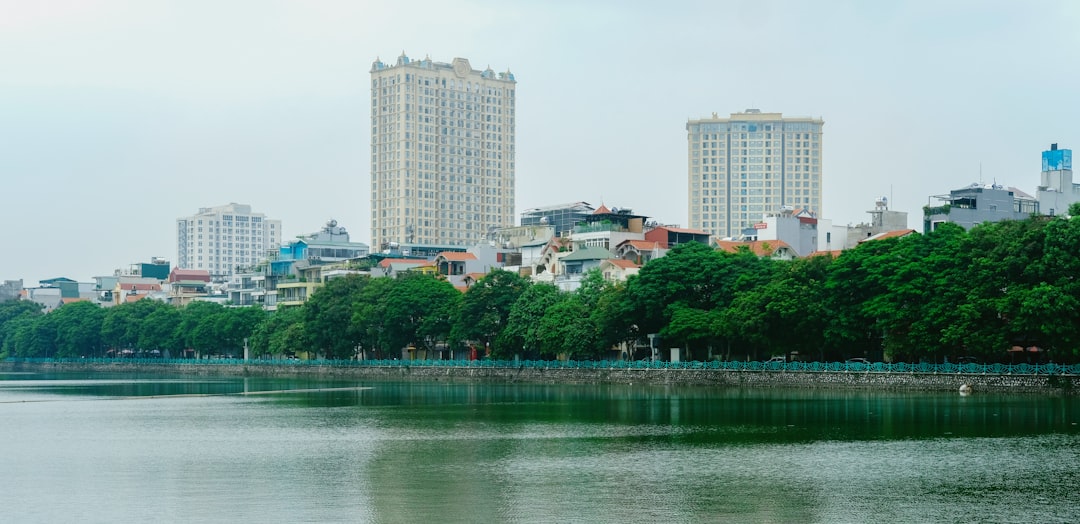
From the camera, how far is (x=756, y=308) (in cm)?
8062

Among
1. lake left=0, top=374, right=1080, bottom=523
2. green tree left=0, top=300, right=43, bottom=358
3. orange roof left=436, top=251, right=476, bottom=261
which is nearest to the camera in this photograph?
lake left=0, top=374, right=1080, bottom=523

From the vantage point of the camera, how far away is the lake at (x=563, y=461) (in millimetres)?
31875

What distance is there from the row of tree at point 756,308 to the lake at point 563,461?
15.1 feet

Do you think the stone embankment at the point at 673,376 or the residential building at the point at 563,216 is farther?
the residential building at the point at 563,216

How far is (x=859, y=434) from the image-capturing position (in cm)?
4828

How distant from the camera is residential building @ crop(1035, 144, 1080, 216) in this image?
10969cm

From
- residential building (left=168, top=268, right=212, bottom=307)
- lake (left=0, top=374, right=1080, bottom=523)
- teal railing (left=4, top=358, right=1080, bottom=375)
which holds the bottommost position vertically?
lake (left=0, top=374, right=1080, bottom=523)

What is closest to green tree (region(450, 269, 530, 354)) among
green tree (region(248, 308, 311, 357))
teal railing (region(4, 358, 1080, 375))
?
teal railing (region(4, 358, 1080, 375))

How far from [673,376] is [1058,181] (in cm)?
4317

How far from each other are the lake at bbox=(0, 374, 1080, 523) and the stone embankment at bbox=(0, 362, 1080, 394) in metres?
2.48

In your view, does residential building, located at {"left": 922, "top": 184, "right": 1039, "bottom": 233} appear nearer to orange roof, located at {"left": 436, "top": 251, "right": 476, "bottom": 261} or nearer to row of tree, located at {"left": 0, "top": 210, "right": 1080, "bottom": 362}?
row of tree, located at {"left": 0, "top": 210, "right": 1080, "bottom": 362}

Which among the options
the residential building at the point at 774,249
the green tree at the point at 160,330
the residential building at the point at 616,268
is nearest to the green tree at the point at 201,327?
the green tree at the point at 160,330

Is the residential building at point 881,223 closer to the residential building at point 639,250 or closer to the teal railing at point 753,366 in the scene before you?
the residential building at point 639,250

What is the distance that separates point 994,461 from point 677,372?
156 feet
